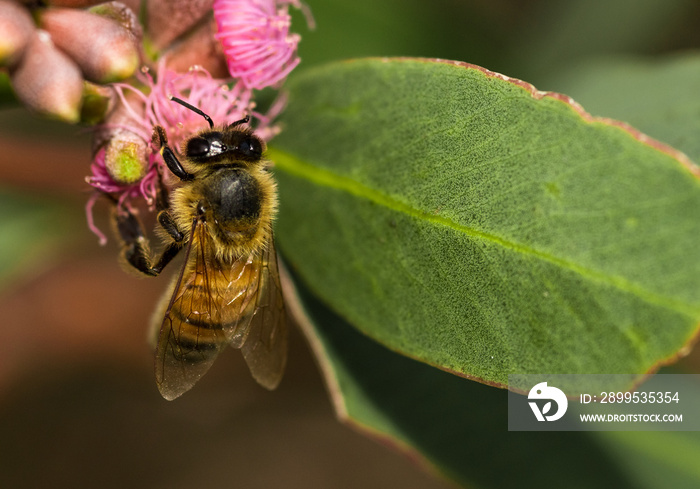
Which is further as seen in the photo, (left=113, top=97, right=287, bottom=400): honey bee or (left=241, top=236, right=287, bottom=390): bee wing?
(left=241, top=236, right=287, bottom=390): bee wing

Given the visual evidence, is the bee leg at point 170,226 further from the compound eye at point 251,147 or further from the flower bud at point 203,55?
the flower bud at point 203,55

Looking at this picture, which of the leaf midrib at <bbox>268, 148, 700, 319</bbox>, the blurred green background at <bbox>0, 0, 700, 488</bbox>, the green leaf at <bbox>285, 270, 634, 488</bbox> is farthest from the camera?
the blurred green background at <bbox>0, 0, 700, 488</bbox>

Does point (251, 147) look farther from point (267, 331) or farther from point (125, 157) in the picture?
point (267, 331)

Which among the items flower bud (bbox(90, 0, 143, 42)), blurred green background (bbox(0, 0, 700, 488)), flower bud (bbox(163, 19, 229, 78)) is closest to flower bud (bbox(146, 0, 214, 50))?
flower bud (bbox(163, 19, 229, 78))

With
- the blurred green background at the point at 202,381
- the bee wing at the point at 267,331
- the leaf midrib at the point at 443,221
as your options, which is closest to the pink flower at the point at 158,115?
the leaf midrib at the point at 443,221

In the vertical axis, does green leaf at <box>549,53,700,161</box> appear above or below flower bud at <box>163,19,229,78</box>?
above

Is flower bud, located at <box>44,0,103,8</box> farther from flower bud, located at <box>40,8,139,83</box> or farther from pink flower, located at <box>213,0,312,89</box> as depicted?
pink flower, located at <box>213,0,312,89</box>

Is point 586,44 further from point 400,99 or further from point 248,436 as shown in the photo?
point 248,436
